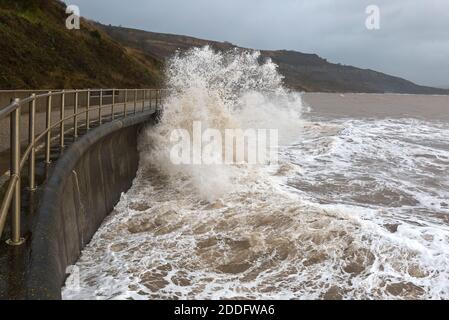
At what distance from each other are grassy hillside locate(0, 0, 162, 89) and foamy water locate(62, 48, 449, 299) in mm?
10670

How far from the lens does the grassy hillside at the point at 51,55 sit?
21.8 m

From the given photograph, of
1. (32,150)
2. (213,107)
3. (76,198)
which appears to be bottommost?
(76,198)

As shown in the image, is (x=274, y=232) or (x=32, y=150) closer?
(x=32, y=150)

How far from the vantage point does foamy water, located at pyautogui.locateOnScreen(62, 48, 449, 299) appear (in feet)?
17.9

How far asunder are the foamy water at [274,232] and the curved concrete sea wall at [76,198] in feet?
1.02

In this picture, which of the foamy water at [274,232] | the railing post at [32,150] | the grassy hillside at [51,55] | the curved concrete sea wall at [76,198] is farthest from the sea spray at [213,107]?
the grassy hillside at [51,55]

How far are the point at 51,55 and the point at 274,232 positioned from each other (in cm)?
2378

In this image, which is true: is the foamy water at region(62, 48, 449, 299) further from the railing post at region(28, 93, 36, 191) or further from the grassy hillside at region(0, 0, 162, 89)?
the grassy hillside at region(0, 0, 162, 89)

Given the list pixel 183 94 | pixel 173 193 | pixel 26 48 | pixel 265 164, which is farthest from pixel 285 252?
pixel 26 48

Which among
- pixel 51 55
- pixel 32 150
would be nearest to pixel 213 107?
pixel 32 150

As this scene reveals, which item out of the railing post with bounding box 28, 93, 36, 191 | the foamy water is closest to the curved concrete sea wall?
the railing post with bounding box 28, 93, 36, 191

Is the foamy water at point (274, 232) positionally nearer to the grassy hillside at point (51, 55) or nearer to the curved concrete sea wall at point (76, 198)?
the curved concrete sea wall at point (76, 198)

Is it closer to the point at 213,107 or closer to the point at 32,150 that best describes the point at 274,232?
the point at 32,150

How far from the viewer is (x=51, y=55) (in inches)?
1067
